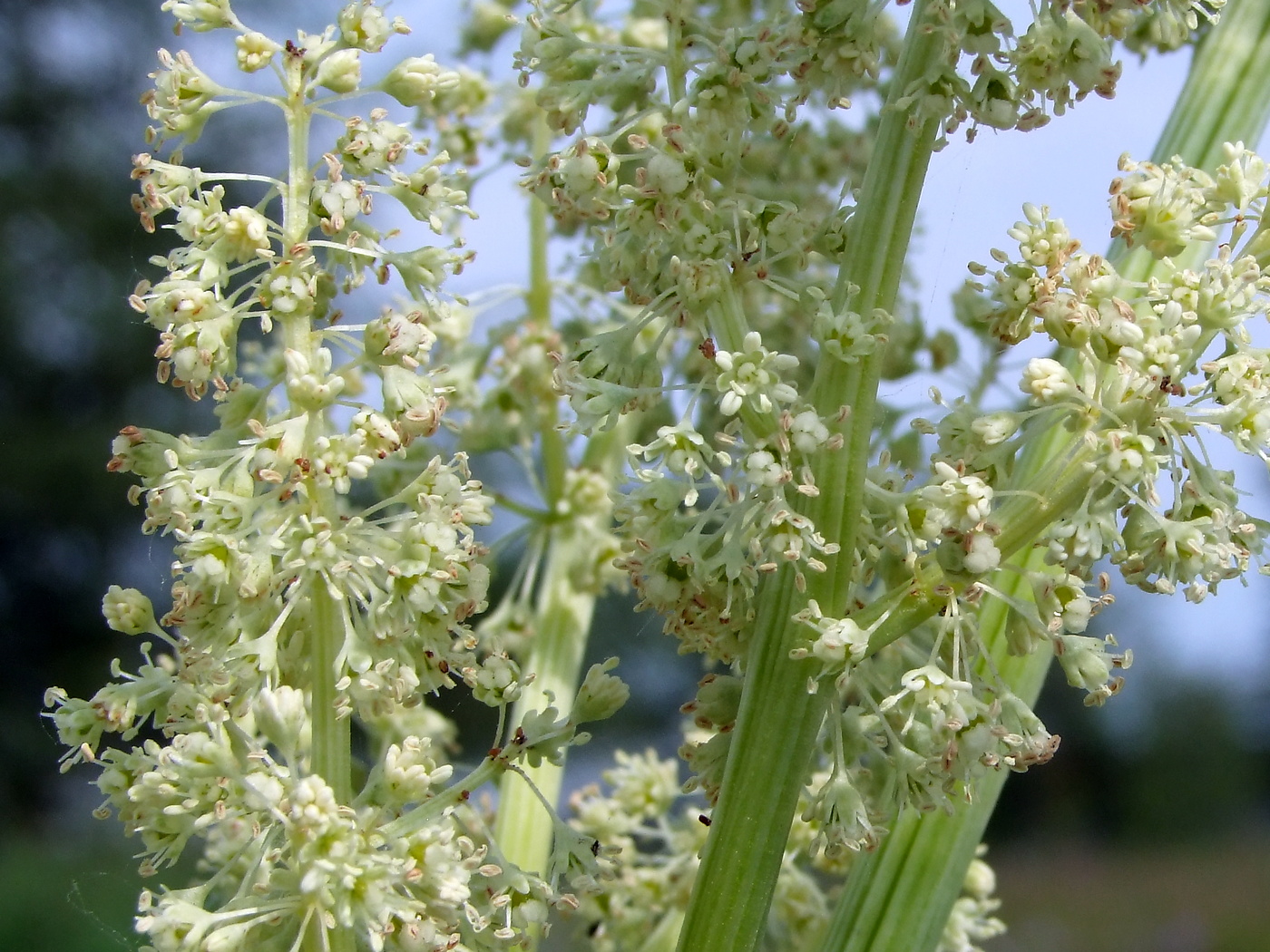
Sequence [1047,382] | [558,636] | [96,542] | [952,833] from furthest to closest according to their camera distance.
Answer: [96,542] < [558,636] < [952,833] < [1047,382]

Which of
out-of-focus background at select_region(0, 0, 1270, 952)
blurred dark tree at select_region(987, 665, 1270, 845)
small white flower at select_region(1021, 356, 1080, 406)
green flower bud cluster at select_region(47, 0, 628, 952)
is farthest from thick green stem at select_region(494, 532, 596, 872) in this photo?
blurred dark tree at select_region(987, 665, 1270, 845)

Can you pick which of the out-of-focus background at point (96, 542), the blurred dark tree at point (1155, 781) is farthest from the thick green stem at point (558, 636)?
the blurred dark tree at point (1155, 781)

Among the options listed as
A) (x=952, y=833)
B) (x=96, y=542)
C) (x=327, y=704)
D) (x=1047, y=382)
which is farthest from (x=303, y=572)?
(x=96, y=542)

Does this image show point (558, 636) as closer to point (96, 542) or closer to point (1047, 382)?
point (1047, 382)

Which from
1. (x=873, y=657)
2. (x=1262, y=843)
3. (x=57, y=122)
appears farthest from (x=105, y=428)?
(x=1262, y=843)

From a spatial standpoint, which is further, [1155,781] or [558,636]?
[1155,781]

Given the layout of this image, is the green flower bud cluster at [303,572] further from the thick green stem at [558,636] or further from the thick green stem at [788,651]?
the thick green stem at [558,636]

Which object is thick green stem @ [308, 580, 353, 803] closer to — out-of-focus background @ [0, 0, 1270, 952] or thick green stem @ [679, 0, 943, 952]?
thick green stem @ [679, 0, 943, 952]
